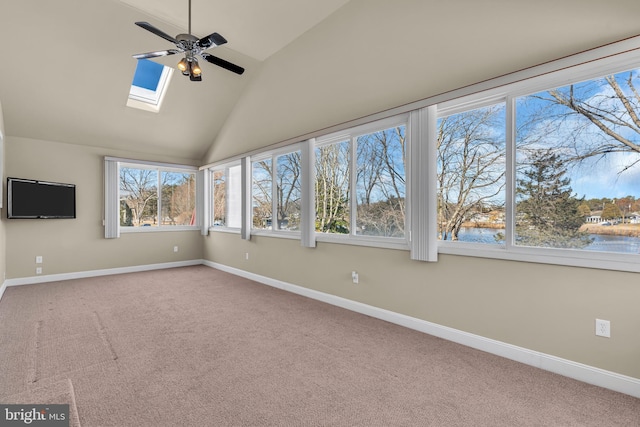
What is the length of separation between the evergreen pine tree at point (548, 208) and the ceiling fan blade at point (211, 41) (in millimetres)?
2996

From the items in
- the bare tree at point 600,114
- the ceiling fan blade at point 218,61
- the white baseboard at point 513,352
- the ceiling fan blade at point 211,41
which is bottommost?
the white baseboard at point 513,352

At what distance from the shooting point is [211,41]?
9.43 feet

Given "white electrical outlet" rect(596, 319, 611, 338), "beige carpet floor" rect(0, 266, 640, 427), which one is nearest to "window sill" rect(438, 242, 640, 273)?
"white electrical outlet" rect(596, 319, 611, 338)

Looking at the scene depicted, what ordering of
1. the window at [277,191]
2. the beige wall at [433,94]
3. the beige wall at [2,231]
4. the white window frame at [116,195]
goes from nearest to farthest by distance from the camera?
1. the beige wall at [433,94]
2. the beige wall at [2,231]
3. the window at [277,191]
4. the white window frame at [116,195]

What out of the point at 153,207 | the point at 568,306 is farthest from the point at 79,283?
the point at 568,306

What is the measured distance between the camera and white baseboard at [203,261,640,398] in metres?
2.09

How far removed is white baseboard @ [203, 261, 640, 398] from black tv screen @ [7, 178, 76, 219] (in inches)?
194

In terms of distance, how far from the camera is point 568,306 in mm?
2258

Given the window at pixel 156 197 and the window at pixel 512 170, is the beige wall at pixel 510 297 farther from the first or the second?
the window at pixel 156 197

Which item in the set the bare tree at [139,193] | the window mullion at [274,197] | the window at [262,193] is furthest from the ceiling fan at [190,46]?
the bare tree at [139,193]

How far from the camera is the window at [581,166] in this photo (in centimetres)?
211

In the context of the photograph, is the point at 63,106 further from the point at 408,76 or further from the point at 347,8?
the point at 408,76

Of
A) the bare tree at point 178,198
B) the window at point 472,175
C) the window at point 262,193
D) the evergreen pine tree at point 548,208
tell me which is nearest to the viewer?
the evergreen pine tree at point 548,208

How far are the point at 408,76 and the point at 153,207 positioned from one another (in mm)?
5858
